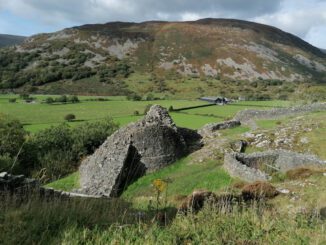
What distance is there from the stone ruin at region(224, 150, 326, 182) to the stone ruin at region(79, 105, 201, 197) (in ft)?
18.6

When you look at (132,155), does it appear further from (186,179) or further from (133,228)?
(133,228)

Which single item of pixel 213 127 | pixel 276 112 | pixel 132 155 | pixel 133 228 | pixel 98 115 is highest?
pixel 133 228

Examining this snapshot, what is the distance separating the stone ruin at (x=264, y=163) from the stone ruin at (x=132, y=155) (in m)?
5.68

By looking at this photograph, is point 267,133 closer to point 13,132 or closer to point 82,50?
point 13,132

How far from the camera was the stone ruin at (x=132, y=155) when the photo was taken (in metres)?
27.1

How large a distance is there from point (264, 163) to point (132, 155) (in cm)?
912

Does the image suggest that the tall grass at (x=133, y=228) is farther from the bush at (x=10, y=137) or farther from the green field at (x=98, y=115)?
the green field at (x=98, y=115)

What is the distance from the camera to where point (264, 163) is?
24406 mm

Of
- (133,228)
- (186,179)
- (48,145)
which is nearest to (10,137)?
(48,145)

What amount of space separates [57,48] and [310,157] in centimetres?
19030

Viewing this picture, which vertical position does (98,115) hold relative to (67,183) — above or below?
above


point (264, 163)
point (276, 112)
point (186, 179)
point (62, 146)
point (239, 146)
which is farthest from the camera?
point (276, 112)

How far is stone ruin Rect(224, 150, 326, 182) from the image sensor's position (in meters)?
22.2

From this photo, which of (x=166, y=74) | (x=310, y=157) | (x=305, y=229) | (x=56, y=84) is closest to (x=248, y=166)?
(x=310, y=157)
